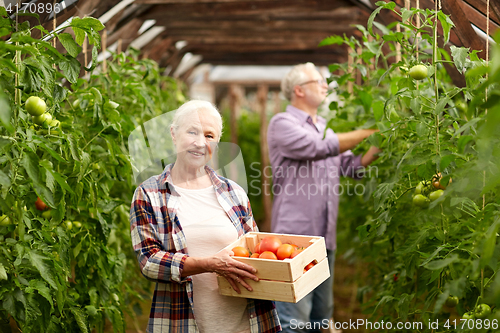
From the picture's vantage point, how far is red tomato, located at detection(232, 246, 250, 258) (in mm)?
1389

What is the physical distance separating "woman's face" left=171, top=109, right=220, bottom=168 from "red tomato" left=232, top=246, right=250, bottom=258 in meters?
0.26

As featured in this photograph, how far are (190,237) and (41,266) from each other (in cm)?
40

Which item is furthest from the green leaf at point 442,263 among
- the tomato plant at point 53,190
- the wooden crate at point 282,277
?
the tomato plant at point 53,190

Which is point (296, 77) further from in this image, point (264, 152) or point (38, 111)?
point (264, 152)

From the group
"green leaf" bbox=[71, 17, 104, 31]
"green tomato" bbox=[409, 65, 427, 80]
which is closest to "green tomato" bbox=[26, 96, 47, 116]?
"green leaf" bbox=[71, 17, 104, 31]

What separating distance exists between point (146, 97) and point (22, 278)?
123 centimetres

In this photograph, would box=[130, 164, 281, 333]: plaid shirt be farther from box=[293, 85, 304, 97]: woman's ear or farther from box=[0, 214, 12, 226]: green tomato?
box=[293, 85, 304, 97]: woman's ear

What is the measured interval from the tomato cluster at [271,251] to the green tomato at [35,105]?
649 millimetres

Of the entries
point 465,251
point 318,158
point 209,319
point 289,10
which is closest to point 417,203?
point 465,251

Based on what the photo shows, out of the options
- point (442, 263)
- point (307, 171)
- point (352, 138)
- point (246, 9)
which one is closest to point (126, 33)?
point (246, 9)

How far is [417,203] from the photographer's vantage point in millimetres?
1482

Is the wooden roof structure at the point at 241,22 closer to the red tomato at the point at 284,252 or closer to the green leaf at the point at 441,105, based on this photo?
the green leaf at the point at 441,105

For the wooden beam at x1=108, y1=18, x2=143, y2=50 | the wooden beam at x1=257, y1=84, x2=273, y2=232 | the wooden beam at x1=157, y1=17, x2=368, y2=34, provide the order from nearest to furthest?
1. the wooden beam at x1=108, y1=18, x2=143, y2=50
2. the wooden beam at x1=157, y1=17, x2=368, y2=34
3. the wooden beam at x1=257, y1=84, x2=273, y2=232

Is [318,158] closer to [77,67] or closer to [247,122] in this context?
[77,67]
